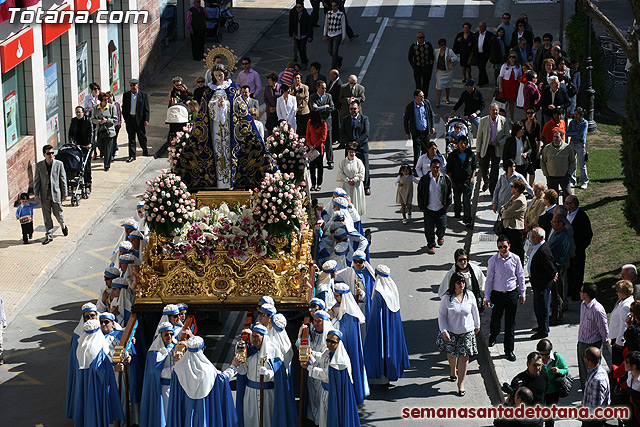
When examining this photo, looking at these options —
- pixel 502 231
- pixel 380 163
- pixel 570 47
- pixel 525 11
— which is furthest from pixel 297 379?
pixel 525 11

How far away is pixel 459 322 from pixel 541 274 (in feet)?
6.01

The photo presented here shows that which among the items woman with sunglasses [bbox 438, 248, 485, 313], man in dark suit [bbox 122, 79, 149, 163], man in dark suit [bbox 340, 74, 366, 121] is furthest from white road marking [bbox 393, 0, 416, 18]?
woman with sunglasses [bbox 438, 248, 485, 313]

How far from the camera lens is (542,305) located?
1673cm

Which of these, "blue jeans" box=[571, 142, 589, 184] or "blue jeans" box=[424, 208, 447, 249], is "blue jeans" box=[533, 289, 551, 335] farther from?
"blue jeans" box=[571, 142, 589, 184]

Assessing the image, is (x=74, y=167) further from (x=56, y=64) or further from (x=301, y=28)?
(x=301, y=28)

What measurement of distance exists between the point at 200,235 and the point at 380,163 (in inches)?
397

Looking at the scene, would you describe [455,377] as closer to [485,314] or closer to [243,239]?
[485,314]

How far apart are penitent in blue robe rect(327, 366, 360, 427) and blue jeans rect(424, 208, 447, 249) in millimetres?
6607

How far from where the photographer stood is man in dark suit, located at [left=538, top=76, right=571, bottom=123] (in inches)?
945

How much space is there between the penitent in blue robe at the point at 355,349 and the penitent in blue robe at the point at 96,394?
2.99 meters

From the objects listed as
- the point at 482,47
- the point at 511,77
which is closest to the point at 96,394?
the point at 511,77

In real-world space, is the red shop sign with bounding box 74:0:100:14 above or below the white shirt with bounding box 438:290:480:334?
above

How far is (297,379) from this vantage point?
52.9 ft

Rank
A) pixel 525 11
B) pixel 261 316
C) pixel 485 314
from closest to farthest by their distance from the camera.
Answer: pixel 261 316
pixel 485 314
pixel 525 11
